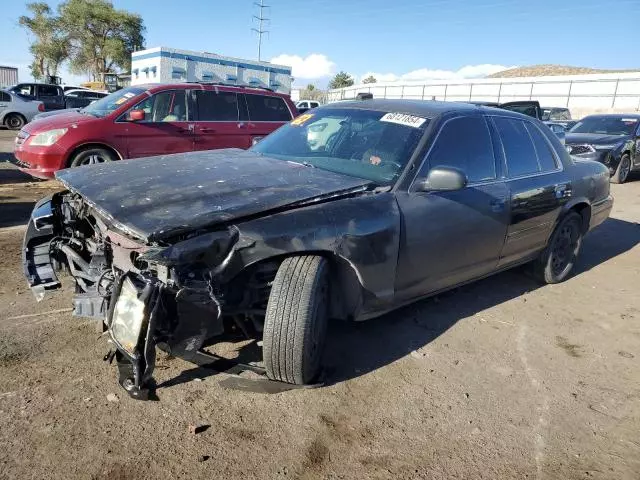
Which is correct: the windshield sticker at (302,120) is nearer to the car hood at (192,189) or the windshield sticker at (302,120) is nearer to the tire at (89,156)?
the car hood at (192,189)

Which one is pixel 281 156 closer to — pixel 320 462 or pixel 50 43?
pixel 320 462

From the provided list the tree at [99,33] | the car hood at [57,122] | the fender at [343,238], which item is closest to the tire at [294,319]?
the fender at [343,238]

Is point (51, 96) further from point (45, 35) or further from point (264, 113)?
point (45, 35)

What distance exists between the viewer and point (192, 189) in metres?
2.92

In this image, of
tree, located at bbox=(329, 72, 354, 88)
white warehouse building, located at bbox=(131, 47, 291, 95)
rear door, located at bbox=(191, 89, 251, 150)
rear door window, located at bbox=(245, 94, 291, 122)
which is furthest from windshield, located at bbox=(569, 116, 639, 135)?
tree, located at bbox=(329, 72, 354, 88)

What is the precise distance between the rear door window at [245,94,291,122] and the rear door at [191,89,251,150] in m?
0.26

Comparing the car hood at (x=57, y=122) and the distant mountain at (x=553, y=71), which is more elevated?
the distant mountain at (x=553, y=71)

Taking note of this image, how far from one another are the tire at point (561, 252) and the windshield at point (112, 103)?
6.40 meters

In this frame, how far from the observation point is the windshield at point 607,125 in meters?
12.0

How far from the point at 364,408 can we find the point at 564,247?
10.7 feet

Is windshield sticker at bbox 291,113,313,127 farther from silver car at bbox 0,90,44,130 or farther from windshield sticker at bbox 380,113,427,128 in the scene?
silver car at bbox 0,90,44,130

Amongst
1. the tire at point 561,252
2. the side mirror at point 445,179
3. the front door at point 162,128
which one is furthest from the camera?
the front door at point 162,128

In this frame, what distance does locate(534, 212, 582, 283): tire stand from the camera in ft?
15.6

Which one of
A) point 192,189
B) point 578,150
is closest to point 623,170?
point 578,150
